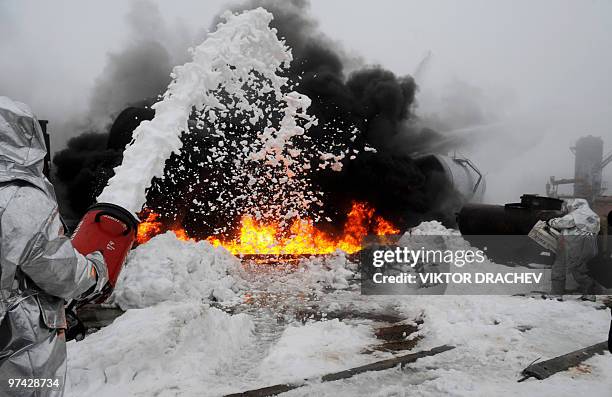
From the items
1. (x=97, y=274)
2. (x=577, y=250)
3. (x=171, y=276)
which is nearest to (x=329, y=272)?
(x=171, y=276)

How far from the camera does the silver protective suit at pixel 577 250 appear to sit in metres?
8.11

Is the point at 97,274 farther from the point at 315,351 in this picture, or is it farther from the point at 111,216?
the point at 315,351

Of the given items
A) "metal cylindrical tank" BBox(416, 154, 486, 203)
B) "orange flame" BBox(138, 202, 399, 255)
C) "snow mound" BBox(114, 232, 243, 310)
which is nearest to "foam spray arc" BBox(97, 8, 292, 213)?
"snow mound" BBox(114, 232, 243, 310)

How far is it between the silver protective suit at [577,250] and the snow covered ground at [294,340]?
116cm

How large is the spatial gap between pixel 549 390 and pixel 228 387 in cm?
310

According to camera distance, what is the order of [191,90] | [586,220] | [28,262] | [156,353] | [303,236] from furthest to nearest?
1. [303,236]
2. [586,220]
3. [191,90]
4. [156,353]
5. [28,262]

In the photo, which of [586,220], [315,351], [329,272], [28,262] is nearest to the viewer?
[28,262]

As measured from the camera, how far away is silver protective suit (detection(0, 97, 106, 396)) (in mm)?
1740

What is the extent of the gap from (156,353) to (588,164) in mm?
38813

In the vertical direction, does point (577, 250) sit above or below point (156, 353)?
above

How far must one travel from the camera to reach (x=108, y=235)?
9.09 ft

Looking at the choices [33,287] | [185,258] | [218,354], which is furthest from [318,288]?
[33,287]

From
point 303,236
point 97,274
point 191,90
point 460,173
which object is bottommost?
point 97,274

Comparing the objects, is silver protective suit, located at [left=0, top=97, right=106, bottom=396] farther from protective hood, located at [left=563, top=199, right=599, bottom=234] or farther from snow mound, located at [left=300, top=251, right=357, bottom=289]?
protective hood, located at [left=563, top=199, right=599, bottom=234]
